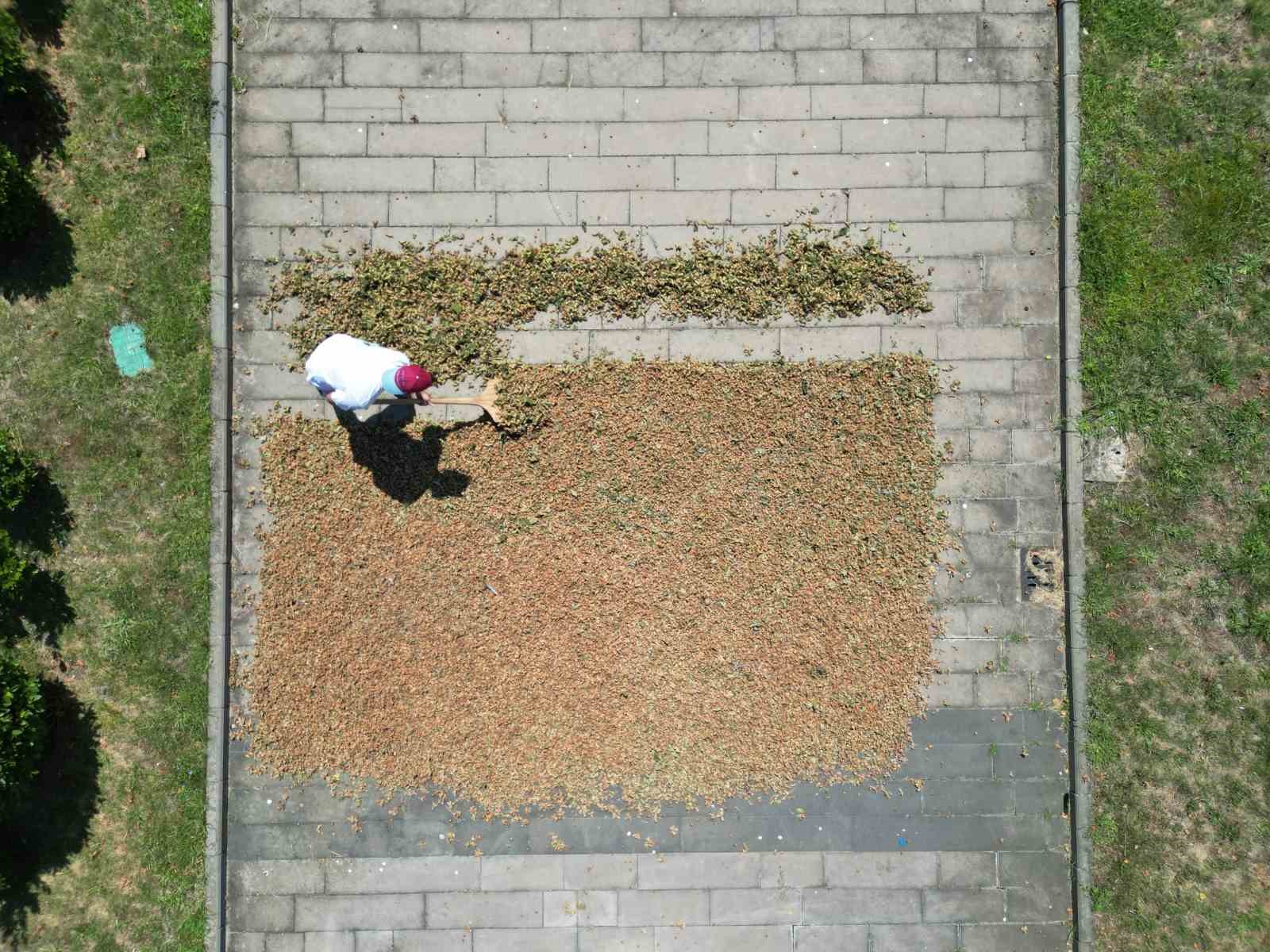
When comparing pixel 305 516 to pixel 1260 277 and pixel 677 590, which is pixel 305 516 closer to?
pixel 677 590

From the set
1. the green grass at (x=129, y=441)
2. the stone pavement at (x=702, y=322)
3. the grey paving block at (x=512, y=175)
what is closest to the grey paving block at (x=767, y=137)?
the stone pavement at (x=702, y=322)

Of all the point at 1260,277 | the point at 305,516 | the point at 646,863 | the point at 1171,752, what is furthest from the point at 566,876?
the point at 1260,277

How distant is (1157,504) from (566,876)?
5669mm

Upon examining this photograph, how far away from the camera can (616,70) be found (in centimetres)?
626

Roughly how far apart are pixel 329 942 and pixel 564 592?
337 centimetres

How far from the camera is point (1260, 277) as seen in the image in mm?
6352

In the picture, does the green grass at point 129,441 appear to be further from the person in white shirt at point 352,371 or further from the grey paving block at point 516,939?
the grey paving block at point 516,939

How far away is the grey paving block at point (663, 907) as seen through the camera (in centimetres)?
620

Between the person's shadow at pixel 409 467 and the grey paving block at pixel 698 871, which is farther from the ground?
the person's shadow at pixel 409 467

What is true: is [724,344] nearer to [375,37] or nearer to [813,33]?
[813,33]

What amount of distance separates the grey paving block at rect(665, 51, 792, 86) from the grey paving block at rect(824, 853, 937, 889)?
20.5 ft

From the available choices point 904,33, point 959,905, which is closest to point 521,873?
point 959,905

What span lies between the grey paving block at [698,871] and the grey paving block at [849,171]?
543 cm

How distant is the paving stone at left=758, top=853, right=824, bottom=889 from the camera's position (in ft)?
20.3
